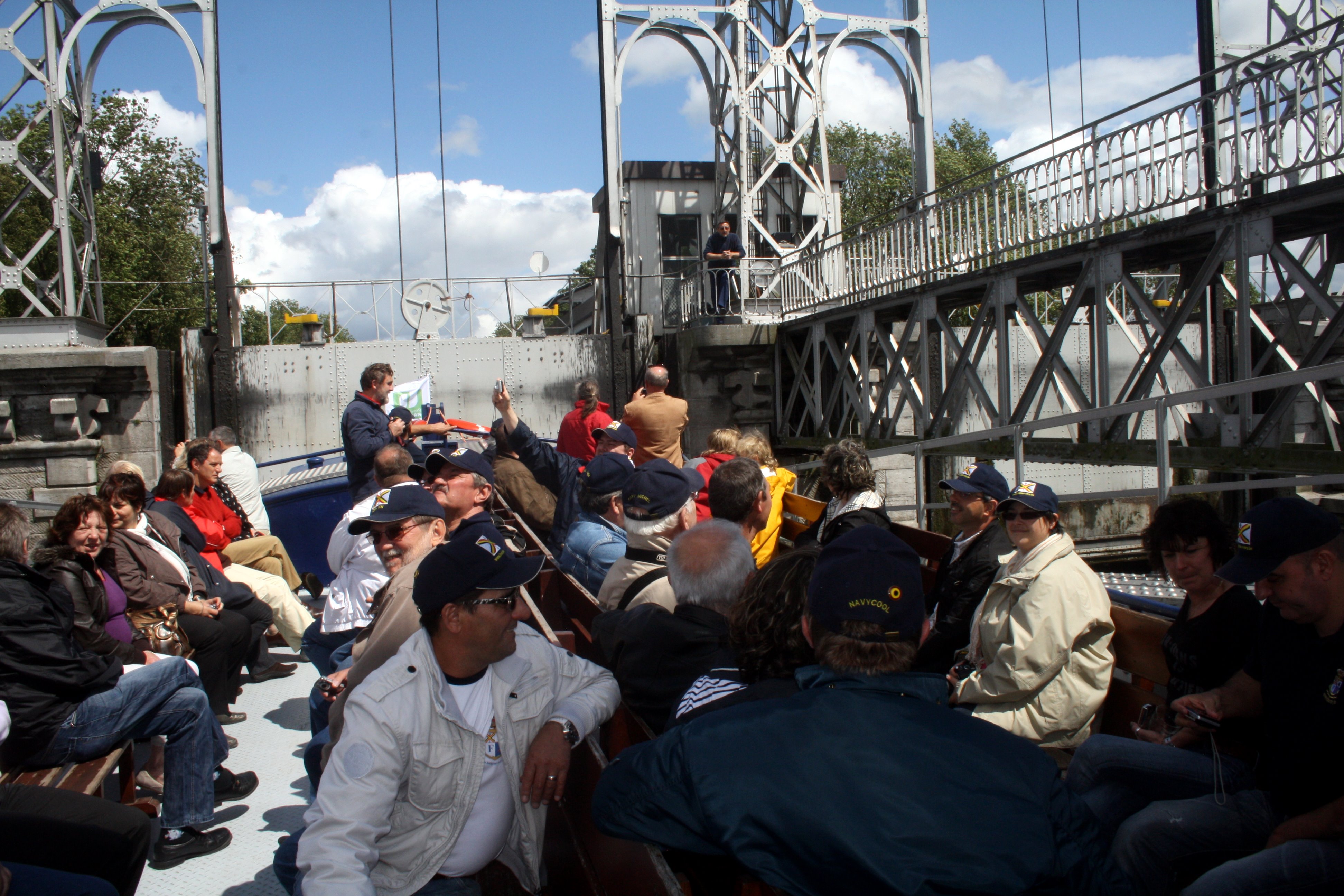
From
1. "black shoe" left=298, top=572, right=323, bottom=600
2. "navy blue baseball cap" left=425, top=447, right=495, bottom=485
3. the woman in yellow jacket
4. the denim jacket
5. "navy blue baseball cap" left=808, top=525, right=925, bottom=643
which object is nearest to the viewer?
"navy blue baseball cap" left=808, top=525, right=925, bottom=643

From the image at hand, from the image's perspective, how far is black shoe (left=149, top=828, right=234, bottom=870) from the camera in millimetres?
3689

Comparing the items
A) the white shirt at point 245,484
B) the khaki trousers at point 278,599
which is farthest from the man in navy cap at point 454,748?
the white shirt at point 245,484

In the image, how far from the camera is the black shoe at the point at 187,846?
3.69 m

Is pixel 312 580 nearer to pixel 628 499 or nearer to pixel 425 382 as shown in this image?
pixel 425 382

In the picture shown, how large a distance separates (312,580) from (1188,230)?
7633 millimetres

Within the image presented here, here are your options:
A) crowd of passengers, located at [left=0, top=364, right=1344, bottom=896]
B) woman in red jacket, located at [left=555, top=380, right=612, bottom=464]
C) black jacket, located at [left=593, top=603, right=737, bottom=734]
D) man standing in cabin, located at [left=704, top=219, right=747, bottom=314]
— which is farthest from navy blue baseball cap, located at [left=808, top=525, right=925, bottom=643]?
man standing in cabin, located at [left=704, top=219, right=747, bottom=314]

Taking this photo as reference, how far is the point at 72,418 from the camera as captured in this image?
1140 cm

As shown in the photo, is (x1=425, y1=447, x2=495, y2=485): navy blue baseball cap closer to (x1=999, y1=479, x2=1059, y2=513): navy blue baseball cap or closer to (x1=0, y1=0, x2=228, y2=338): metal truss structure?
(x1=999, y1=479, x2=1059, y2=513): navy blue baseball cap

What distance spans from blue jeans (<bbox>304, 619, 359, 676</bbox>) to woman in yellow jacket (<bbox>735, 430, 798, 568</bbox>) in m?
1.90

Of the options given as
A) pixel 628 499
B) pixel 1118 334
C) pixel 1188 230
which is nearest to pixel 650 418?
pixel 628 499

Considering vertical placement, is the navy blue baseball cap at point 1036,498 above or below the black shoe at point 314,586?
above

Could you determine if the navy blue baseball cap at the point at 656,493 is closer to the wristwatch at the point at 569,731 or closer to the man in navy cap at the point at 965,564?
the man in navy cap at the point at 965,564

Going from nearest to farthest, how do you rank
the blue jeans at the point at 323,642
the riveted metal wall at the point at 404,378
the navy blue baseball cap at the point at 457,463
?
1. the blue jeans at the point at 323,642
2. the navy blue baseball cap at the point at 457,463
3. the riveted metal wall at the point at 404,378

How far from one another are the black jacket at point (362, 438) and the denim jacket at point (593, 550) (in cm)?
204
